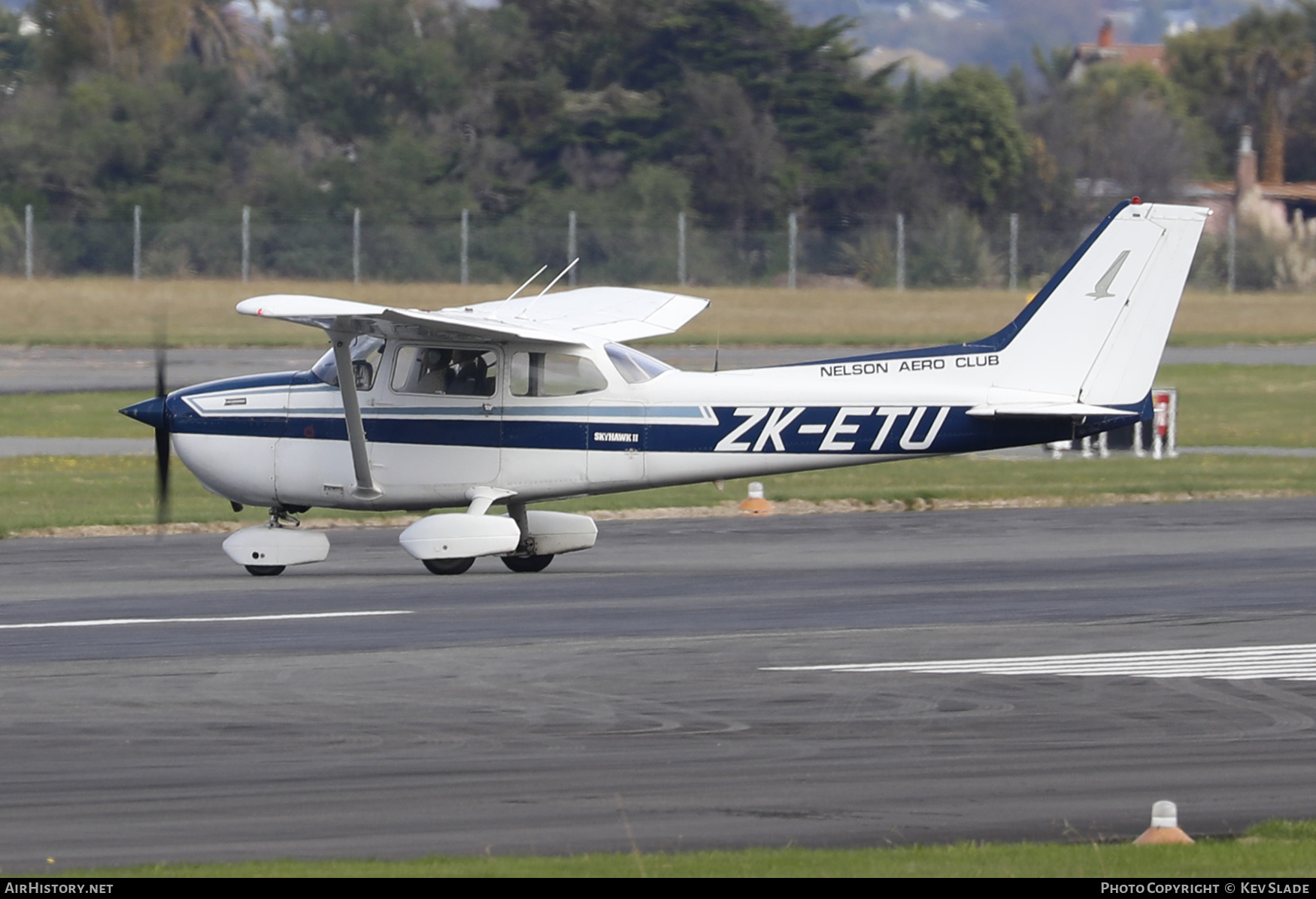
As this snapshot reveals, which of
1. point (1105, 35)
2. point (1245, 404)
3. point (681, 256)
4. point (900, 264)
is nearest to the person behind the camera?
point (1245, 404)

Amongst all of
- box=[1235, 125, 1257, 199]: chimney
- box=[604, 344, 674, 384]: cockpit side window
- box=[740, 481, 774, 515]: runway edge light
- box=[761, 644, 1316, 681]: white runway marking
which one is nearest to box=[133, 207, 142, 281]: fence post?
box=[740, 481, 774, 515]: runway edge light

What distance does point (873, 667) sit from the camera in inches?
487

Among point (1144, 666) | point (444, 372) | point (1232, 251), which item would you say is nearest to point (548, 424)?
point (444, 372)

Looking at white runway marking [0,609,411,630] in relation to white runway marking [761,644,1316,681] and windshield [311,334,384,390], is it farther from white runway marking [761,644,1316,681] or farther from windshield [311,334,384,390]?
white runway marking [761,644,1316,681]

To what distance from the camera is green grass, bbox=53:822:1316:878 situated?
7586 mm

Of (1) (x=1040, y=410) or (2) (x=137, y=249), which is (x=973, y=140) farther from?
(1) (x=1040, y=410)

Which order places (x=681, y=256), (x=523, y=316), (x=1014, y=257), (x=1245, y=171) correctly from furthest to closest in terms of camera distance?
(x=1245, y=171) < (x=1014, y=257) < (x=681, y=256) < (x=523, y=316)

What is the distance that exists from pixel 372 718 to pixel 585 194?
52.9 meters

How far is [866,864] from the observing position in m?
7.81

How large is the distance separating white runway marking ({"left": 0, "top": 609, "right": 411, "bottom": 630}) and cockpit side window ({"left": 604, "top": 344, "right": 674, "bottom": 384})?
3.19 meters

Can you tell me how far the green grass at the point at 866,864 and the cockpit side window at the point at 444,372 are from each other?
9009mm

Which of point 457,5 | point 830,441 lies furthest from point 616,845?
point 457,5

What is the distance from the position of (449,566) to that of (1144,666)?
22.3 ft

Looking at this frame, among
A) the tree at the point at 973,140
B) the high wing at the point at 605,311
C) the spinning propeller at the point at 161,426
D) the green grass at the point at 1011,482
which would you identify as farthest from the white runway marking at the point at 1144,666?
the tree at the point at 973,140
